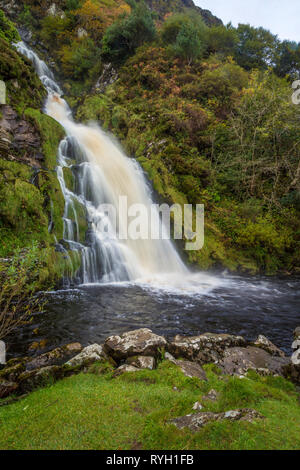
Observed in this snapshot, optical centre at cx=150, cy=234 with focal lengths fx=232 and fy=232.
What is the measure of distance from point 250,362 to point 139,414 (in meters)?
2.83

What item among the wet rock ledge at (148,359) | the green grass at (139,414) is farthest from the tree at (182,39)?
the green grass at (139,414)

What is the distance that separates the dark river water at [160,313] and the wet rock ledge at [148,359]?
38.1 inches

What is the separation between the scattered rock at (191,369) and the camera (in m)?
4.01

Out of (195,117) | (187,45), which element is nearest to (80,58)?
(187,45)

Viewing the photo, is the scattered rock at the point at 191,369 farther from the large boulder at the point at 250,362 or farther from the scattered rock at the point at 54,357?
the scattered rock at the point at 54,357

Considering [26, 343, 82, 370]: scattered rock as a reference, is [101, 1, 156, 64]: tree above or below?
above

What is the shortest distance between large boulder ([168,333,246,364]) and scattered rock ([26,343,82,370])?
207 cm

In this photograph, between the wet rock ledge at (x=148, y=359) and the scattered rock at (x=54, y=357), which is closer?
the wet rock ledge at (x=148, y=359)

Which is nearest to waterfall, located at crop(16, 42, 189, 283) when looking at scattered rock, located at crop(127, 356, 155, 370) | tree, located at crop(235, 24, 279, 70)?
scattered rock, located at crop(127, 356, 155, 370)

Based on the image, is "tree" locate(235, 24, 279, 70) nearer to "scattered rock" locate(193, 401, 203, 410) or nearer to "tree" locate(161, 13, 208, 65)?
"tree" locate(161, 13, 208, 65)

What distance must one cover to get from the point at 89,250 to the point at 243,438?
8.95 meters

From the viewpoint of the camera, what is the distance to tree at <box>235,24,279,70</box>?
1304 inches

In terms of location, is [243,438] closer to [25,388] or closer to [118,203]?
[25,388]

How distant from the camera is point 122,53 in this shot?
1009 inches
